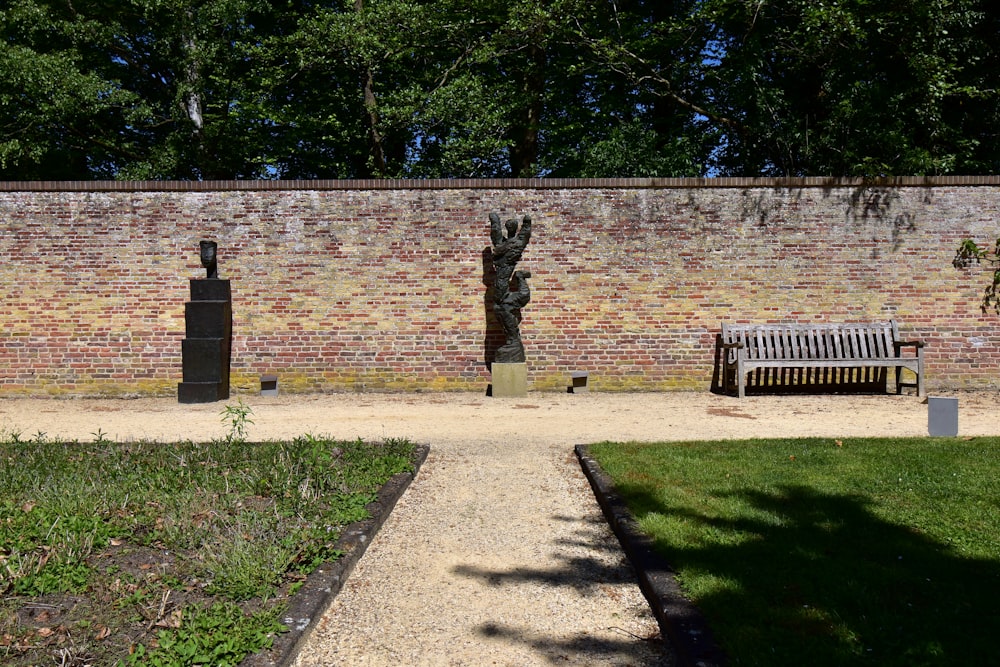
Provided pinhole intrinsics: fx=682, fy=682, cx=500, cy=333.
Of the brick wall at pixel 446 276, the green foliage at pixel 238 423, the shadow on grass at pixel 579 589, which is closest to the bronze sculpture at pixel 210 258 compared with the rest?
the brick wall at pixel 446 276

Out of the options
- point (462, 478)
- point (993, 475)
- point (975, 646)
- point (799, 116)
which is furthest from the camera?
point (799, 116)

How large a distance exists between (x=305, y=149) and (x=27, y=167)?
639 centimetres

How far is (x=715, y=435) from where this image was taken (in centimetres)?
721

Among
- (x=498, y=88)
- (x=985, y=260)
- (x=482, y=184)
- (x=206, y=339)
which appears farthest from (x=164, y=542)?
(x=498, y=88)

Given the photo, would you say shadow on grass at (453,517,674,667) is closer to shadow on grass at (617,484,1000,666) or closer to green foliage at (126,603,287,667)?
shadow on grass at (617,484,1000,666)

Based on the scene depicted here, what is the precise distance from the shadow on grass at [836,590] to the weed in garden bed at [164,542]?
1.95 metres

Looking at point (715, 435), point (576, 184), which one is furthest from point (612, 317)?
point (715, 435)

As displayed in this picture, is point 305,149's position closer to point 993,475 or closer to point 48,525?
point 48,525

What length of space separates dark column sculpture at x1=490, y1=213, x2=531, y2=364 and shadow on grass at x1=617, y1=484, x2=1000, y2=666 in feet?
19.8

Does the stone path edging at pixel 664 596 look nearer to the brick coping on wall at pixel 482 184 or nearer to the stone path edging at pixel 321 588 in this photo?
the stone path edging at pixel 321 588

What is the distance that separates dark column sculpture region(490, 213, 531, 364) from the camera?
33.3 ft

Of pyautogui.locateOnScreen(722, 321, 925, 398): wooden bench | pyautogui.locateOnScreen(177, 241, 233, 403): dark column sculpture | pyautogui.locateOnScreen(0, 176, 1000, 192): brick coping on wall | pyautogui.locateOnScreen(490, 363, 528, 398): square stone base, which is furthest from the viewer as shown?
pyautogui.locateOnScreen(0, 176, 1000, 192): brick coping on wall

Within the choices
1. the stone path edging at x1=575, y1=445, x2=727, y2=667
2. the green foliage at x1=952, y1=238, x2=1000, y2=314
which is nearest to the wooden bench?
the green foliage at x1=952, y1=238, x2=1000, y2=314

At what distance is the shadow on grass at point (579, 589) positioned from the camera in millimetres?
2852
